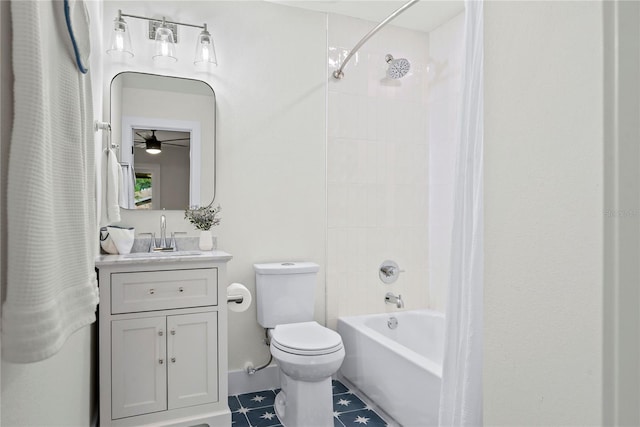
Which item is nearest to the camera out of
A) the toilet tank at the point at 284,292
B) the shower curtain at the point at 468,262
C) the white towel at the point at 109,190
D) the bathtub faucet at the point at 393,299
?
the shower curtain at the point at 468,262

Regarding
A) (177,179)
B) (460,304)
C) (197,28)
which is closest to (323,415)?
(460,304)

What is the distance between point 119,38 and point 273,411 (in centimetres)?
229

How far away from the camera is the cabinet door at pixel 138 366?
2.00m

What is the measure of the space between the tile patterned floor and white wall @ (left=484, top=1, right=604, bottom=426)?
1.63 meters

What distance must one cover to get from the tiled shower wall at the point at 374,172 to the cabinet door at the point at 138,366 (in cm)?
118

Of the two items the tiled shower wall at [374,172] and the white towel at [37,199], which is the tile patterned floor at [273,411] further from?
the white towel at [37,199]

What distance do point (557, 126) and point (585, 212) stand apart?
0.16 meters

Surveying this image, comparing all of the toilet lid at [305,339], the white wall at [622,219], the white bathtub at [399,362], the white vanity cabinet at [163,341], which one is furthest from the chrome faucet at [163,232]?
the white wall at [622,219]

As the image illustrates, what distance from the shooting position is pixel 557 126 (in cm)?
72

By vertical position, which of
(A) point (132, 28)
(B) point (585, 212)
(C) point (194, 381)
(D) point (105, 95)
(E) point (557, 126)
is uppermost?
(A) point (132, 28)

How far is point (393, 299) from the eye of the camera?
294cm

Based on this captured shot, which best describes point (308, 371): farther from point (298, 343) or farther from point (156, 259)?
point (156, 259)

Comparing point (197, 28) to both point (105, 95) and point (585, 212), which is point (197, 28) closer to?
point (105, 95)

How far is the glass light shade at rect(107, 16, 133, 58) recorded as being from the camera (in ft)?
7.78
